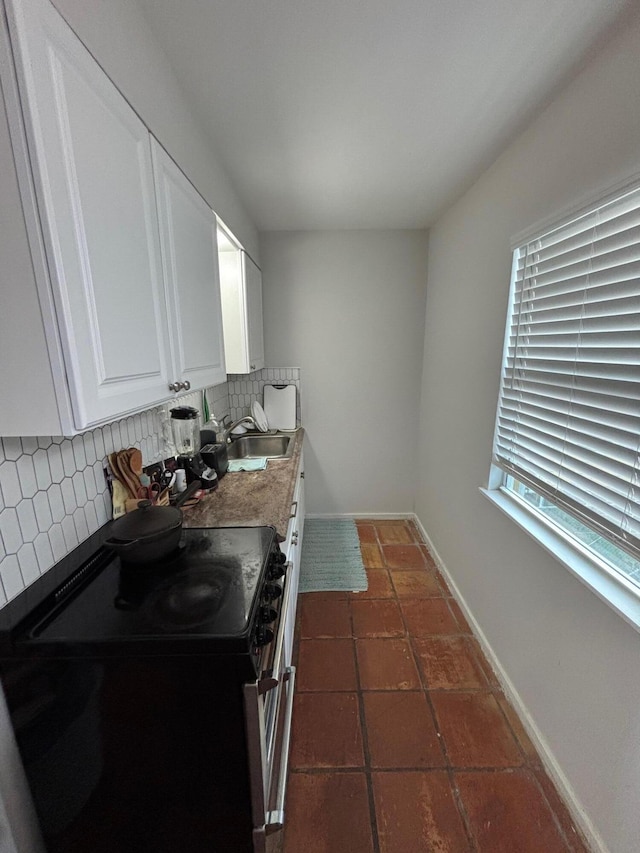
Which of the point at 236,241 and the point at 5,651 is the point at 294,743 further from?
the point at 236,241

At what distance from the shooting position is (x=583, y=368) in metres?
1.17

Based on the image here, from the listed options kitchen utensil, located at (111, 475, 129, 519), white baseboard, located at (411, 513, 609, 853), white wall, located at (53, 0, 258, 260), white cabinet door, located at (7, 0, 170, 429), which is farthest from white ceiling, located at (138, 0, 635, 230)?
white baseboard, located at (411, 513, 609, 853)

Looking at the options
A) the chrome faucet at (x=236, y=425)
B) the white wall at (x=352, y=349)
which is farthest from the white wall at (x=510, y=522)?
the chrome faucet at (x=236, y=425)

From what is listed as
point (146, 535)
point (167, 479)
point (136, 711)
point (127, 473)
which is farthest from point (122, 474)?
point (136, 711)

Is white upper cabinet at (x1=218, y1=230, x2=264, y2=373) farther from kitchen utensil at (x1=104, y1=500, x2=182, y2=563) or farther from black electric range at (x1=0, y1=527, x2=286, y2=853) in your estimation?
black electric range at (x1=0, y1=527, x2=286, y2=853)

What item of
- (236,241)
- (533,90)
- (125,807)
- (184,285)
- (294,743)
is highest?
(533,90)

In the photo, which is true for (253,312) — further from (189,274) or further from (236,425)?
(189,274)

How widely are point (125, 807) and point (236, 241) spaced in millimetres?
2305

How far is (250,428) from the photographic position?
276 centimetres

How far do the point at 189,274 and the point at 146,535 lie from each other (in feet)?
2.97

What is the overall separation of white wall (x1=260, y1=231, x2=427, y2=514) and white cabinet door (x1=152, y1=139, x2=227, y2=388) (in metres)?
1.36

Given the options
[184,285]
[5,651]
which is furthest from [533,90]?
[5,651]

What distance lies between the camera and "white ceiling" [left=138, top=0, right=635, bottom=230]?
3.11 feet

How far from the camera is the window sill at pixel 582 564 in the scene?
39.2 inches
